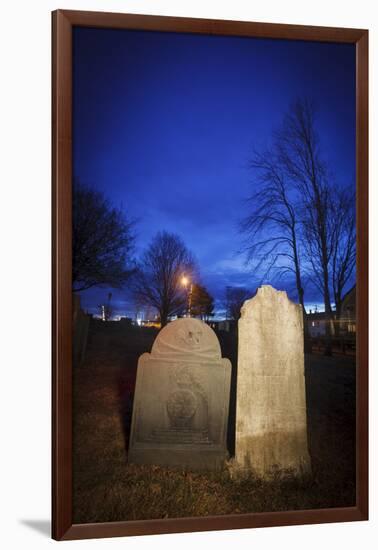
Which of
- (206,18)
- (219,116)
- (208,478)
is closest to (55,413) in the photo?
(208,478)

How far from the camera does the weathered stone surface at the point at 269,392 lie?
19.9ft

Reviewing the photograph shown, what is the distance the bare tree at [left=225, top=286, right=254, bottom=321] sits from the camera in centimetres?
611

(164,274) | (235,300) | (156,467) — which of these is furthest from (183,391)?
(164,274)

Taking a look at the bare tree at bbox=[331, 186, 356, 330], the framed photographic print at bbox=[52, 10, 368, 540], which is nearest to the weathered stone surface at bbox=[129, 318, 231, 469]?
the framed photographic print at bbox=[52, 10, 368, 540]

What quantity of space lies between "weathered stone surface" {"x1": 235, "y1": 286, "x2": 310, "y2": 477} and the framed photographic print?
0.01 m

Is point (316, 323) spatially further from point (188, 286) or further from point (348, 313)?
point (188, 286)

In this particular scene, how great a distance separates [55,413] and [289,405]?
6.15 feet

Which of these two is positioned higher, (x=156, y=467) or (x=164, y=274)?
(x=164, y=274)

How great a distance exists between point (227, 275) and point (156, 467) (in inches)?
62.3

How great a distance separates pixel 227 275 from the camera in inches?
238

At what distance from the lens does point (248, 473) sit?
6.00m

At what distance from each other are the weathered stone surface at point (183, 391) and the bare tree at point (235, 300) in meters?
0.22

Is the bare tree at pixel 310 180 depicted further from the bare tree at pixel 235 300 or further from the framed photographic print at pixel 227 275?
the bare tree at pixel 235 300

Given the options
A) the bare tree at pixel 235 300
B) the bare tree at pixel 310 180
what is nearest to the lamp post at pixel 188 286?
the bare tree at pixel 235 300
